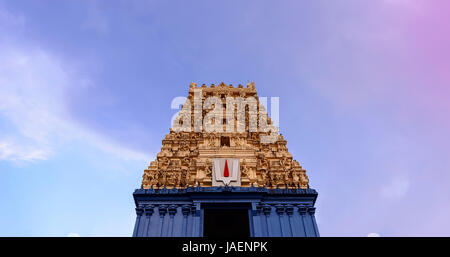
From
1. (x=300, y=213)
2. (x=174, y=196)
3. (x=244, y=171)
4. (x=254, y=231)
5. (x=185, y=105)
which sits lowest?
(x=254, y=231)

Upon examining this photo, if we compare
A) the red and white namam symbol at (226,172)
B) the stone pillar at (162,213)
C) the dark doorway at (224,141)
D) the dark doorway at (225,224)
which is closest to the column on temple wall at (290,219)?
the red and white namam symbol at (226,172)

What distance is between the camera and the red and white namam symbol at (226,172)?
18.2 m

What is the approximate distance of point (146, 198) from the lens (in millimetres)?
17078

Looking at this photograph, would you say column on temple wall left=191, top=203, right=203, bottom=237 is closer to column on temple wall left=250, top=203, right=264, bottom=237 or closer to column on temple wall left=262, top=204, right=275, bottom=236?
column on temple wall left=250, top=203, right=264, bottom=237

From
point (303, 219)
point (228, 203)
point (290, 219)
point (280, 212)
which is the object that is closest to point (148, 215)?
point (228, 203)

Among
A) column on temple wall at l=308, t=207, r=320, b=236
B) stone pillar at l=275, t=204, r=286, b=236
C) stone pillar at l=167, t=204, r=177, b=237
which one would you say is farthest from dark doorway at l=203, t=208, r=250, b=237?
column on temple wall at l=308, t=207, r=320, b=236

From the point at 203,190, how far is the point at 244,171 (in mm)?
3050

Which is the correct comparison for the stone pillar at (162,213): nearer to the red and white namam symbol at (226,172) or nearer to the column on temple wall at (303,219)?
the red and white namam symbol at (226,172)

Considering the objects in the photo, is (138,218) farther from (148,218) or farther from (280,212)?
(280,212)

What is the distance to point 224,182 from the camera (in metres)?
18.1

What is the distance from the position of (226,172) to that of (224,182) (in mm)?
770

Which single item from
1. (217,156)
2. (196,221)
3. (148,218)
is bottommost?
(196,221)
